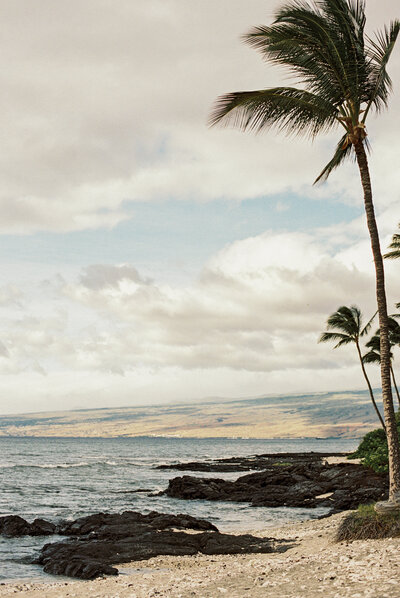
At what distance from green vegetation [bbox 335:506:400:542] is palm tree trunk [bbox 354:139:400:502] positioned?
844mm

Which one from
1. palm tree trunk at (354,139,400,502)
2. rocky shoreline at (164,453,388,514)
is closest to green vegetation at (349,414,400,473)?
rocky shoreline at (164,453,388,514)

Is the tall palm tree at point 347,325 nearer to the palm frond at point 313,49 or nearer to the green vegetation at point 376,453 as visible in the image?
the green vegetation at point 376,453

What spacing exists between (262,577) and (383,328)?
25.6 feet

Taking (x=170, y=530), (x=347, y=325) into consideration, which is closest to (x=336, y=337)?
(x=347, y=325)

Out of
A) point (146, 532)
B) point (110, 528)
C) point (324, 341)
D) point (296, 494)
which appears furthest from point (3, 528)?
point (324, 341)

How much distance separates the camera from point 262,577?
477 inches

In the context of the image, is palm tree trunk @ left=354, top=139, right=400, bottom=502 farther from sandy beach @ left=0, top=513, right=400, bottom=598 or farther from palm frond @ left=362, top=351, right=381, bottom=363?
palm frond @ left=362, top=351, right=381, bottom=363

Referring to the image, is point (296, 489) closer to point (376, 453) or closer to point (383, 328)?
point (376, 453)

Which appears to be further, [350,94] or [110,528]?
[110,528]

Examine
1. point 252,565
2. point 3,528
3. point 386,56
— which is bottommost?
point 3,528

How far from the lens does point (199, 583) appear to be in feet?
41.1

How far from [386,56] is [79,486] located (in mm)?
42613

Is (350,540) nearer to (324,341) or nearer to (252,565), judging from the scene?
(252,565)

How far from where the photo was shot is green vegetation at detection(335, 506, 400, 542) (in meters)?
14.1
